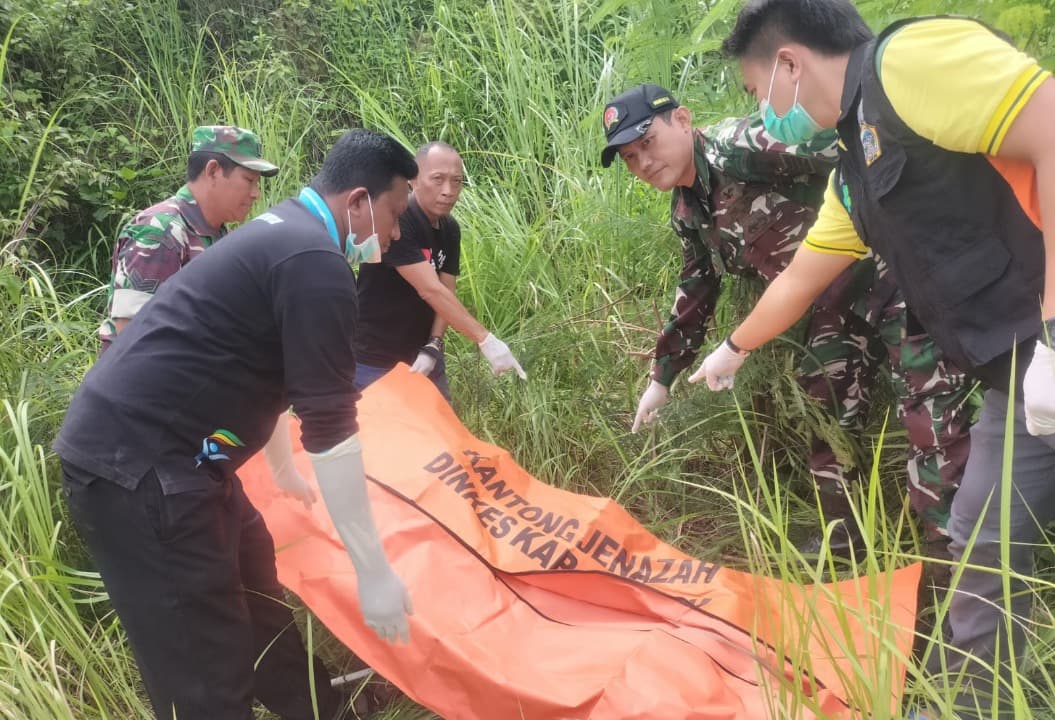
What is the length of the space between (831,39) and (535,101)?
3.11m

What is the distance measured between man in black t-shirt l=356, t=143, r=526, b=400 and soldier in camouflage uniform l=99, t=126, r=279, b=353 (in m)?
0.62

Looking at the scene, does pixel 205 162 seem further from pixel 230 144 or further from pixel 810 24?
pixel 810 24

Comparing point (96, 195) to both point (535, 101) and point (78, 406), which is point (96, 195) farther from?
point (78, 406)

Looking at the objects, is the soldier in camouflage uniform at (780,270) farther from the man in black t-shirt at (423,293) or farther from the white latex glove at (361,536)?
the white latex glove at (361,536)

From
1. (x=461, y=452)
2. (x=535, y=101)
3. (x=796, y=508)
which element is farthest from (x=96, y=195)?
(x=796, y=508)

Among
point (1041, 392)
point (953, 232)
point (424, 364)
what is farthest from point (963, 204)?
point (424, 364)

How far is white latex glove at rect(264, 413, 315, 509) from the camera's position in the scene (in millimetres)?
2074

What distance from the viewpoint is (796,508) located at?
271 cm

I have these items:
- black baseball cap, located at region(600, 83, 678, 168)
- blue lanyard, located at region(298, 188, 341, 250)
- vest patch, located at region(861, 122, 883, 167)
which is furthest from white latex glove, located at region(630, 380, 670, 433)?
blue lanyard, located at region(298, 188, 341, 250)

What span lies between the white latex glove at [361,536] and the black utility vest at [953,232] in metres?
1.25

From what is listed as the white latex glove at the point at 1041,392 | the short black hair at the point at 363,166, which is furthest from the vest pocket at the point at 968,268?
the short black hair at the point at 363,166

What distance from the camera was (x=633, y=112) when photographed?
2.27 m

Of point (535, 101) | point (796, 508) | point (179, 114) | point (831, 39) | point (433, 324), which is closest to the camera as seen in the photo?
point (831, 39)

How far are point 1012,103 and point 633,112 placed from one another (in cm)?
123
